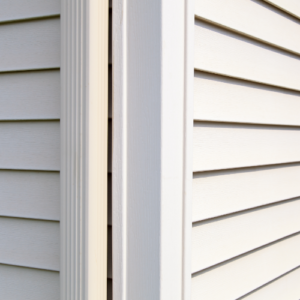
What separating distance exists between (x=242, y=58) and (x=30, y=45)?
2.65ft

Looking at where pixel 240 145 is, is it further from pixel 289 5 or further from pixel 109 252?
pixel 289 5

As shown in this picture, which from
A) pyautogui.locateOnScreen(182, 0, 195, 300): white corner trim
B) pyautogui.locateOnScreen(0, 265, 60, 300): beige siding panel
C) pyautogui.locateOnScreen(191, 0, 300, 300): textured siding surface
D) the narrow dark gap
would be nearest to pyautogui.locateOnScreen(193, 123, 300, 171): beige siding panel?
pyautogui.locateOnScreen(191, 0, 300, 300): textured siding surface

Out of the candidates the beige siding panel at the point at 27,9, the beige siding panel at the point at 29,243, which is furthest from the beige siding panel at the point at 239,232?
the beige siding panel at the point at 27,9

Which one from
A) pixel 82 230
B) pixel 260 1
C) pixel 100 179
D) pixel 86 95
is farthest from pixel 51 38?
pixel 260 1

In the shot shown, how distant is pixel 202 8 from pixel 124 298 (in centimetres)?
97

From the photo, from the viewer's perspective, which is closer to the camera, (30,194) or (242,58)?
(30,194)

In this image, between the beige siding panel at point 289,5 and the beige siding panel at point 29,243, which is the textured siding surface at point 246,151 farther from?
the beige siding panel at point 29,243

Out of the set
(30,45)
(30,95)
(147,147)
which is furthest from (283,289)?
(30,45)

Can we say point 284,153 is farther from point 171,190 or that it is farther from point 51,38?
point 51,38

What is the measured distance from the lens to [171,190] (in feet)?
3.59

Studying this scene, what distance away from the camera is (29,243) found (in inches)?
48.5

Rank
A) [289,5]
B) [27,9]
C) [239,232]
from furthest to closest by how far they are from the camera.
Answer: [289,5], [239,232], [27,9]

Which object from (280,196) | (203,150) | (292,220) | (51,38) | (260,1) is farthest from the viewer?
(292,220)

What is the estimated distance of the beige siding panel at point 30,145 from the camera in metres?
1.20
